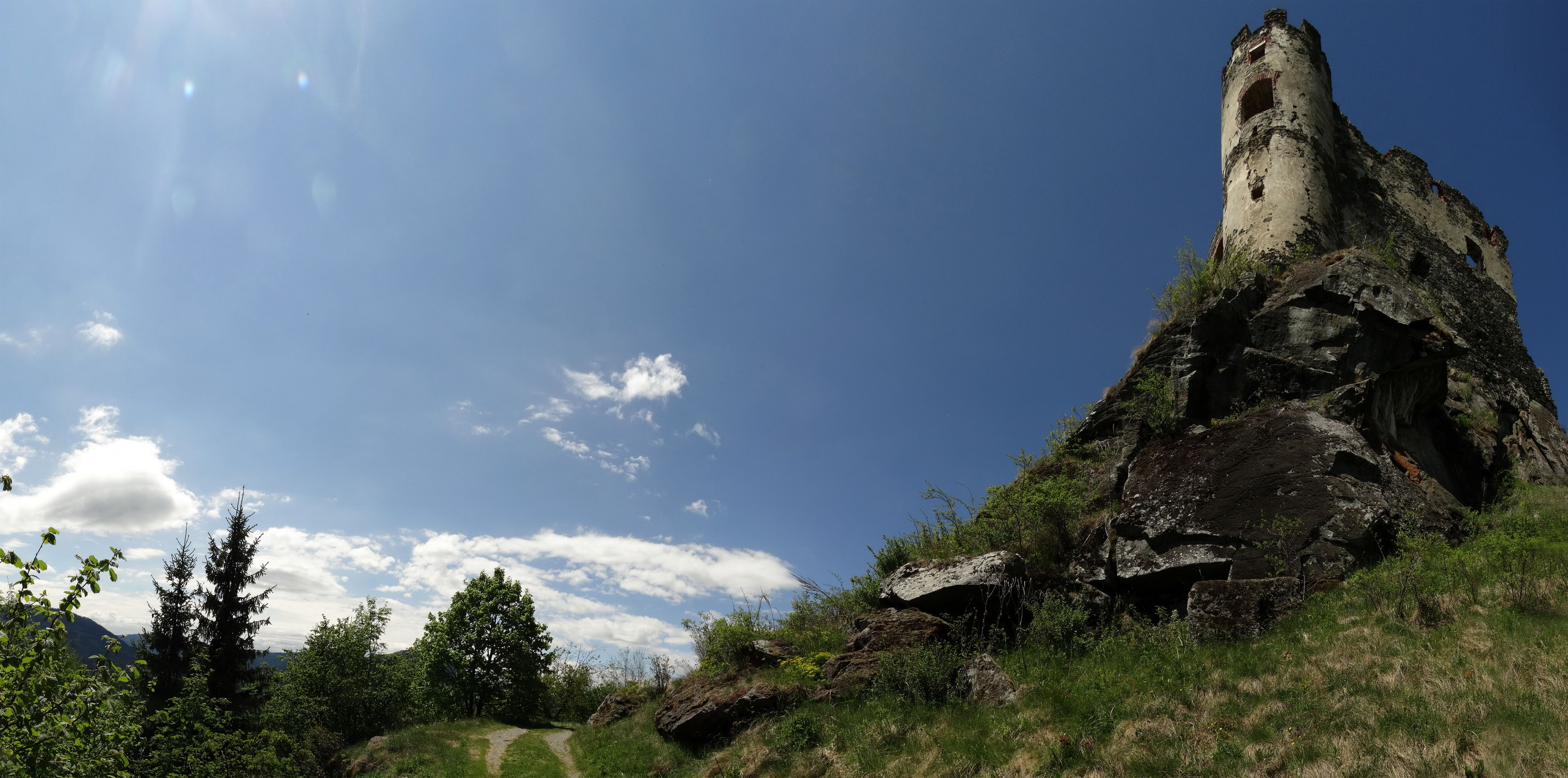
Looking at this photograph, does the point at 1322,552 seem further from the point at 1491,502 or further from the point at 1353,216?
the point at 1353,216

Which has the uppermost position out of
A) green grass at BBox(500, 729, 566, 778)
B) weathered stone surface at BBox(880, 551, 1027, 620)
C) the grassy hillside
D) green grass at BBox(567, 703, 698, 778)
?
weathered stone surface at BBox(880, 551, 1027, 620)

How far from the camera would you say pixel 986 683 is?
9359 millimetres

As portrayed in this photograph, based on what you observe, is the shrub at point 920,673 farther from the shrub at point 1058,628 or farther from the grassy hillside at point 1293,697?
the shrub at point 1058,628

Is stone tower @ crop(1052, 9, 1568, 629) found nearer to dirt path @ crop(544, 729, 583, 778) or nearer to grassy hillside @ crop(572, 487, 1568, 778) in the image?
grassy hillside @ crop(572, 487, 1568, 778)

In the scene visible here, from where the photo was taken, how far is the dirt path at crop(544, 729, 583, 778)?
1608 cm

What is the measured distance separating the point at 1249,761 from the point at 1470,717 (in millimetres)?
1671

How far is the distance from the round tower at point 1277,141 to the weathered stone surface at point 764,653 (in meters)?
15.1

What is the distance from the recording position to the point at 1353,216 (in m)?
20.0

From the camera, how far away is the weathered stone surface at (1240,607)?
8.37 meters

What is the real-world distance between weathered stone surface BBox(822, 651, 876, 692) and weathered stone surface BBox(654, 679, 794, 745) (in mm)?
836

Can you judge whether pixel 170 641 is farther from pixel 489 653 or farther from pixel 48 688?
pixel 48 688

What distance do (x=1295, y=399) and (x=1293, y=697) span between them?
729 cm

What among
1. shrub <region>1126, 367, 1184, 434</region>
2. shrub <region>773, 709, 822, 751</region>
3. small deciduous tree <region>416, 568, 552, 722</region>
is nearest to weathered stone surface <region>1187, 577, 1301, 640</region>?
shrub <region>1126, 367, 1184, 434</region>

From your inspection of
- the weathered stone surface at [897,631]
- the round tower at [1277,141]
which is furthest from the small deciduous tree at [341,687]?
the round tower at [1277,141]
